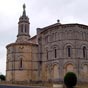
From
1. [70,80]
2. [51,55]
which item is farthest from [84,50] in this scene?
[70,80]

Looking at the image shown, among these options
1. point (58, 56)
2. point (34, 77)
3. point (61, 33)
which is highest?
point (61, 33)

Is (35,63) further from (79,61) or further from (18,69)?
(79,61)

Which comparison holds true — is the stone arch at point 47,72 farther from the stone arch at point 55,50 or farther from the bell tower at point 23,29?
the bell tower at point 23,29

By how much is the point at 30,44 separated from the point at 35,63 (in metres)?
3.43

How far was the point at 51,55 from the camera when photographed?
41.8 m

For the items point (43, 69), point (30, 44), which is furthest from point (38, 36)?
point (43, 69)

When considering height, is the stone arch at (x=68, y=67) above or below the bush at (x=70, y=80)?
above

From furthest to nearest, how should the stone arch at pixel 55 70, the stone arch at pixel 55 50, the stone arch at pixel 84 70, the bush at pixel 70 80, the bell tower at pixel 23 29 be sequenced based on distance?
the bell tower at pixel 23 29, the stone arch at pixel 55 50, the stone arch at pixel 55 70, the stone arch at pixel 84 70, the bush at pixel 70 80

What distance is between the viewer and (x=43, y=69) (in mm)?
43500

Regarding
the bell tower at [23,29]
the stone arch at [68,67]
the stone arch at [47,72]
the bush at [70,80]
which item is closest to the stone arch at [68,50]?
the stone arch at [68,67]

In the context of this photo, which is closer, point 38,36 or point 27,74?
point 27,74

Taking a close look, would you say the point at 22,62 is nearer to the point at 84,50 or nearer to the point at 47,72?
the point at 47,72

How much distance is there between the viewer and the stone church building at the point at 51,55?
130 ft

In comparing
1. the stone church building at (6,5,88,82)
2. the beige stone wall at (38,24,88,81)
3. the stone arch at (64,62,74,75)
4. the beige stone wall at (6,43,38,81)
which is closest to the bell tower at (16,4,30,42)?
the stone church building at (6,5,88,82)
